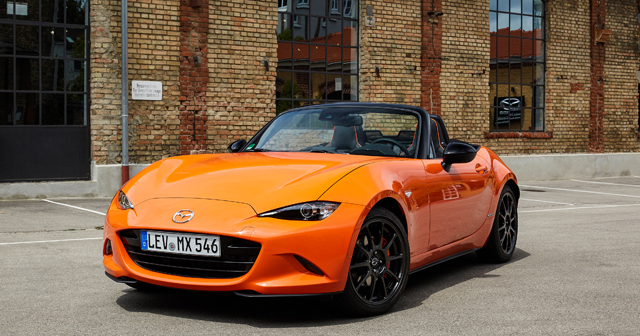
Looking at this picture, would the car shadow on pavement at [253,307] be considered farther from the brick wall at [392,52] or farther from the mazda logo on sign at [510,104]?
the mazda logo on sign at [510,104]

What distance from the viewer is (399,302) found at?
4523mm

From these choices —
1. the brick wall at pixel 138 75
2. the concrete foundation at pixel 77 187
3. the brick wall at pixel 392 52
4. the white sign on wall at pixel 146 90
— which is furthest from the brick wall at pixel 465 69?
the concrete foundation at pixel 77 187

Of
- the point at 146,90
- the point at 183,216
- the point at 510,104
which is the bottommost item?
the point at 183,216

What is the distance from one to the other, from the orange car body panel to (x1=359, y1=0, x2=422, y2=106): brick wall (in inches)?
458

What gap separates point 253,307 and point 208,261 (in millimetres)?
701

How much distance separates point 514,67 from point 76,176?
40.6ft

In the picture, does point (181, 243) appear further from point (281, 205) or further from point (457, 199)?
point (457, 199)

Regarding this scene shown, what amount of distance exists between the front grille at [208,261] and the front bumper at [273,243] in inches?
1.3

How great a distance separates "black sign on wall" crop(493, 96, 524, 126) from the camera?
61.6ft

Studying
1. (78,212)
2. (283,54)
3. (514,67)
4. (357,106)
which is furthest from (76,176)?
(514,67)

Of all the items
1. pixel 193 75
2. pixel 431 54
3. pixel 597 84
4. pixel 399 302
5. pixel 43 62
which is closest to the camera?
pixel 399 302

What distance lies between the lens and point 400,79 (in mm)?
16781

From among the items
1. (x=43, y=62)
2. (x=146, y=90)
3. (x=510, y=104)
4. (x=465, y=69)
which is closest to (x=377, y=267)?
(x=146, y=90)

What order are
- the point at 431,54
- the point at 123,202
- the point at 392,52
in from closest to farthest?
the point at 123,202
the point at 392,52
the point at 431,54
